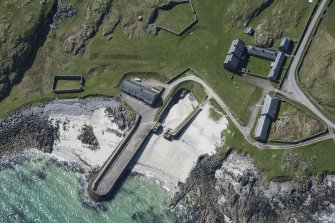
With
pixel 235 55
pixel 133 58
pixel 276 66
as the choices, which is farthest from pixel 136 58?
pixel 276 66

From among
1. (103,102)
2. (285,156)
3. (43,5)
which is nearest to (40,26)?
(43,5)

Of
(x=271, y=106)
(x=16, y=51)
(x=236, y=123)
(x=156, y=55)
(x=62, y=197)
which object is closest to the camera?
(x=271, y=106)

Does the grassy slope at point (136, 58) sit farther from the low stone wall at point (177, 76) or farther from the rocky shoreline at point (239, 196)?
the rocky shoreline at point (239, 196)

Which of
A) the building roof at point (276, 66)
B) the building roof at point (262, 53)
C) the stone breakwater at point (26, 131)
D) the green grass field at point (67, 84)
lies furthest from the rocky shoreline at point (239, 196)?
the building roof at point (262, 53)

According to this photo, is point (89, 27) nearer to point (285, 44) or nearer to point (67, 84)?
point (67, 84)

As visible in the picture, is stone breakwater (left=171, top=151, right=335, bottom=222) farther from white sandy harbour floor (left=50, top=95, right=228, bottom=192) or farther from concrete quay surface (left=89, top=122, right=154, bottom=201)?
concrete quay surface (left=89, top=122, right=154, bottom=201)

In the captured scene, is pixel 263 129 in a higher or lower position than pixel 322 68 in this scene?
lower
